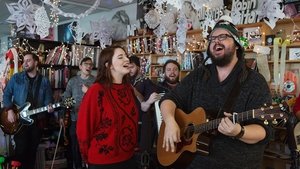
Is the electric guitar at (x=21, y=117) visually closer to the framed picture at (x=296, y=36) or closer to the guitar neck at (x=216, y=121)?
the guitar neck at (x=216, y=121)

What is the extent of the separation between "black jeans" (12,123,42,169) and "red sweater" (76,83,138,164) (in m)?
1.86

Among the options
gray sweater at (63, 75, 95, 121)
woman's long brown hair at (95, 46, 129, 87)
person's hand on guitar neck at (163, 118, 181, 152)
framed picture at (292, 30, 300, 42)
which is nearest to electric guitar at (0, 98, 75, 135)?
A: gray sweater at (63, 75, 95, 121)

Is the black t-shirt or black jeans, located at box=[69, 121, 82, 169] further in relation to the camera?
black jeans, located at box=[69, 121, 82, 169]

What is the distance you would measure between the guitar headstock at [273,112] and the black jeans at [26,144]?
3116 millimetres

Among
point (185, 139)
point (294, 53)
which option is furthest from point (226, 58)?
point (294, 53)

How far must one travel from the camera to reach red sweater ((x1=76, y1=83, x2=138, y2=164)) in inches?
85.5

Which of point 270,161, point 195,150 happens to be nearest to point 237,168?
point 195,150

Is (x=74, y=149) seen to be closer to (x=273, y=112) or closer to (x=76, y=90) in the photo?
(x=76, y=90)

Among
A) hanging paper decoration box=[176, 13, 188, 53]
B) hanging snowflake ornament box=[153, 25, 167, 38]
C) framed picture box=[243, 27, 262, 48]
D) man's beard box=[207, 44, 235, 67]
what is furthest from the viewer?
hanging snowflake ornament box=[153, 25, 167, 38]

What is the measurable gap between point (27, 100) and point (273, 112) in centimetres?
324

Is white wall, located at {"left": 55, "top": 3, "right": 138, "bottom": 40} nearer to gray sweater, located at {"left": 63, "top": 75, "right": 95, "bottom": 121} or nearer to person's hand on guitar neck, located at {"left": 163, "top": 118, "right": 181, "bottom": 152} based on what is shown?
gray sweater, located at {"left": 63, "top": 75, "right": 95, "bottom": 121}

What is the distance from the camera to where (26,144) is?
12.4 feet

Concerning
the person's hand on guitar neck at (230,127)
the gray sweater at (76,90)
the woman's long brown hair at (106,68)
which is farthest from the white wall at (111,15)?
the person's hand on guitar neck at (230,127)

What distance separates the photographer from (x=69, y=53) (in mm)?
5398
